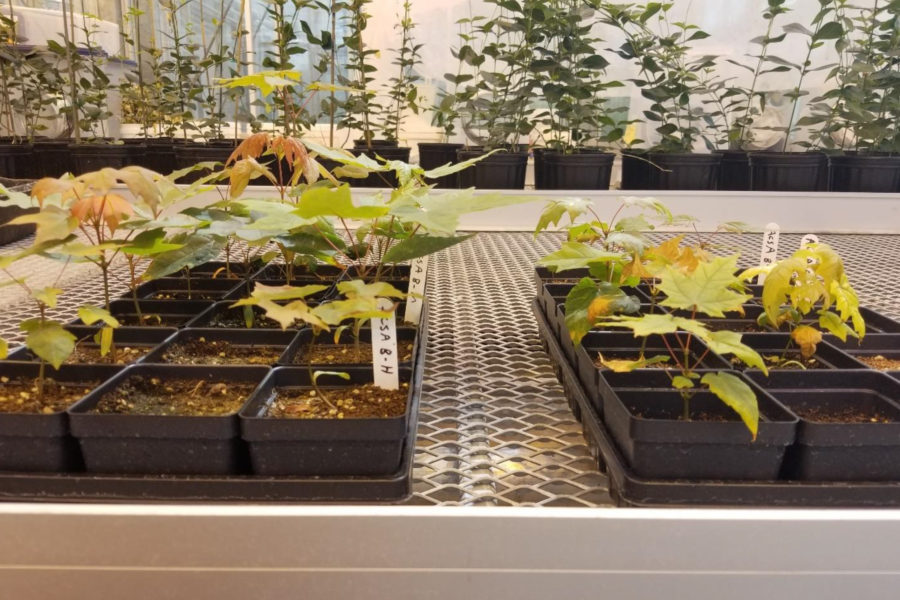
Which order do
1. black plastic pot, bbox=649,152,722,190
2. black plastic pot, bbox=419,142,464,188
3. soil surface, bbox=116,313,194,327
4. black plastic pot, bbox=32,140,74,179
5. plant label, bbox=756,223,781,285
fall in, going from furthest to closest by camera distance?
black plastic pot, bbox=419,142,464,188, black plastic pot, bbox=32,140,74,179, black plastic pot, bbox=649,152,722,190, plant label, bbox=756,223,781,285, soil surface, bbox=116,313,194,327

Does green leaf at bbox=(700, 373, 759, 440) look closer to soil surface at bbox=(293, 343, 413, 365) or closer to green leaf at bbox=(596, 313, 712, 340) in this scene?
green leaf at bbox=(596, 313, 712, 340)

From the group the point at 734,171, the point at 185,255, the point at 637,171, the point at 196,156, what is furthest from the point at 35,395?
the point at 734,171

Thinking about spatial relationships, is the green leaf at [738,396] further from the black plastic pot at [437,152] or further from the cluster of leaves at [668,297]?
the black plastic pot at [437,152]

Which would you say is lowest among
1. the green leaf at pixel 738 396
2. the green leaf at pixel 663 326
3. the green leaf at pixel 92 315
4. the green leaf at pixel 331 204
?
the green leaf at pixel 738 396

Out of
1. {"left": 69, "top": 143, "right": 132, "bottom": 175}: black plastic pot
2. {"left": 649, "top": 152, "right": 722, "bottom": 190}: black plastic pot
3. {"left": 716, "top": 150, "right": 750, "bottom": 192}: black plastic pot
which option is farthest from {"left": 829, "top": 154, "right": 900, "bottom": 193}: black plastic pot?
{"left": 69, "top": 143, "right": 132, "bottom": 175}: black plastic pot

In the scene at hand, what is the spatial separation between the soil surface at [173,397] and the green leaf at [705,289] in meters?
0.45

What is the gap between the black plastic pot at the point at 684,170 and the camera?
2248mm

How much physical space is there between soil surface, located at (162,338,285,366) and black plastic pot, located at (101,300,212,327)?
109 mm

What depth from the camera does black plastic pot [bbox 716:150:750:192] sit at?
241 centimetres

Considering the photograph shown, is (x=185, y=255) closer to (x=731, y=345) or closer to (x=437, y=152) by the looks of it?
(x=731, y=345)

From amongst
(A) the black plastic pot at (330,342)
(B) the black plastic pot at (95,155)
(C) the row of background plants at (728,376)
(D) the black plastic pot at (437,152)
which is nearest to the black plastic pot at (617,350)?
(C) the row of background plants at (728,376)

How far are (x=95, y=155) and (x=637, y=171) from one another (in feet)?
6.34

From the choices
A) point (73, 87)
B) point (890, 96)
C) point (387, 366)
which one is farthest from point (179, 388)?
point (890, 96)

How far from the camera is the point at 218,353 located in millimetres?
867
